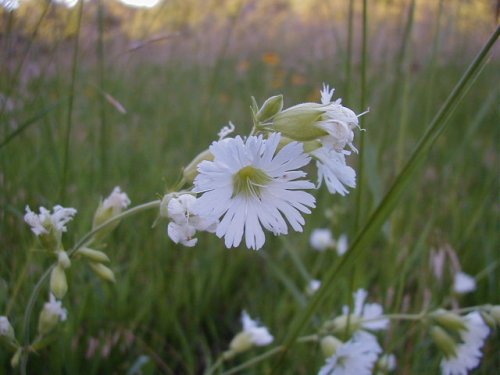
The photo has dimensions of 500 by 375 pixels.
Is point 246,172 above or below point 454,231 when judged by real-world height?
above

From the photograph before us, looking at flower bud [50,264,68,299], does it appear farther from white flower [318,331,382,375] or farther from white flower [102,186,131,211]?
white flower [318,331,382,375]

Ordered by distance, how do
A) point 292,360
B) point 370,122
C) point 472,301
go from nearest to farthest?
point 292,360
point 472,301
point 370,122

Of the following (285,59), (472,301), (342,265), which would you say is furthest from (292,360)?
(285,59)

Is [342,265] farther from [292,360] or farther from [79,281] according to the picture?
[79,281]

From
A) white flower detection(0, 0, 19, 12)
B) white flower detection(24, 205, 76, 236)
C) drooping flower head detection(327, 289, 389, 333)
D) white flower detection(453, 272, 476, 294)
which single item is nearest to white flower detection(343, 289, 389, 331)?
drooping flower head detection(327, 289, 389, 333)

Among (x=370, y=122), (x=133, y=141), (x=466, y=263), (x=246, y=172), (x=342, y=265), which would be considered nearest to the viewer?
(x=246, y=172)

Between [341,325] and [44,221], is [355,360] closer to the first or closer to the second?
[341,325]

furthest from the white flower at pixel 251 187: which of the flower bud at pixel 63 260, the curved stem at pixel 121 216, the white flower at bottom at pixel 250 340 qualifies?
the white flower at bottom at pixel 250 340
